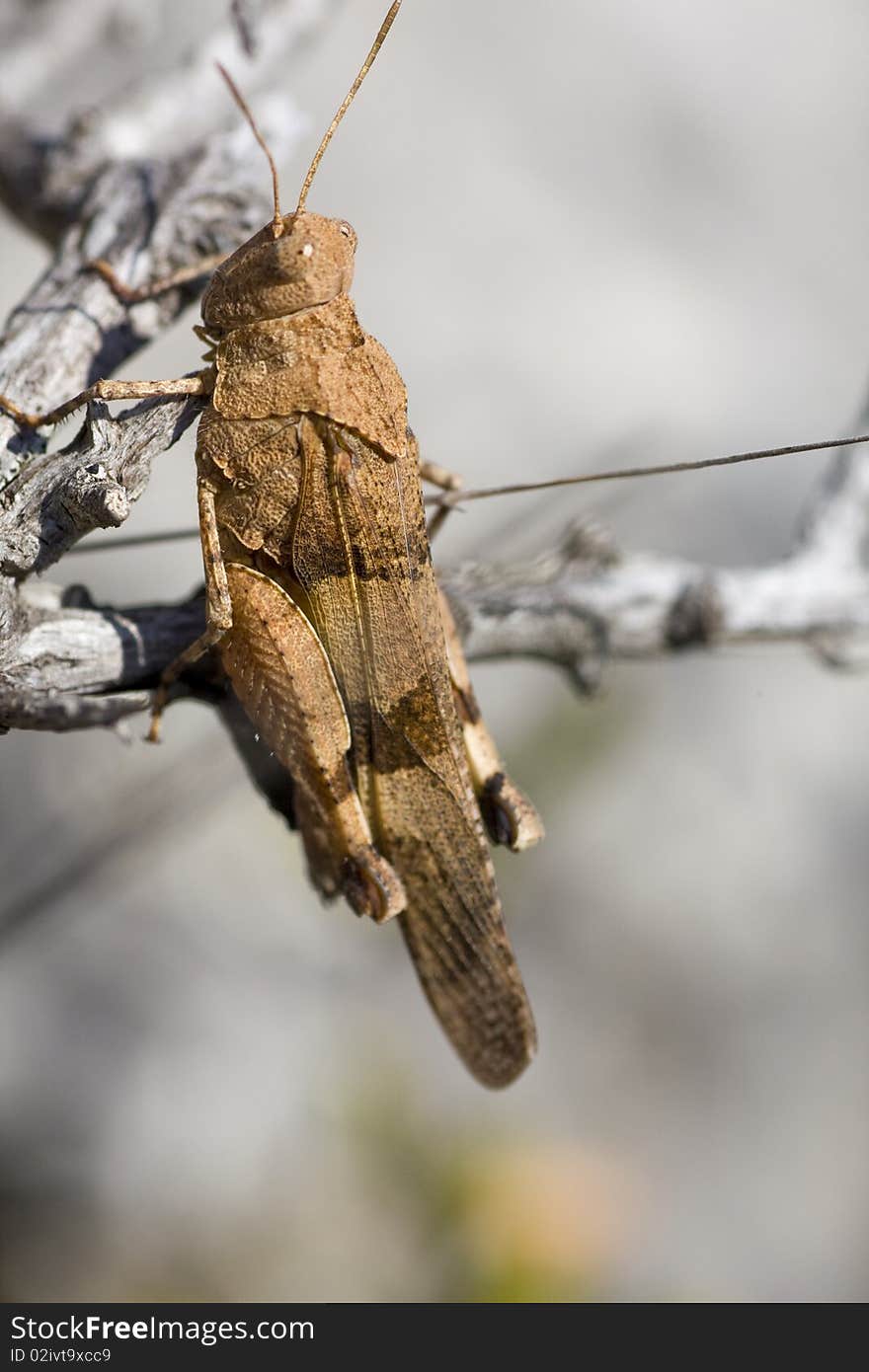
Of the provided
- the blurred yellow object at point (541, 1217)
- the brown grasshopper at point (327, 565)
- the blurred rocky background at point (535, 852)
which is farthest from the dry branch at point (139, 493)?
the blurred yellow object at point (541, 1217)

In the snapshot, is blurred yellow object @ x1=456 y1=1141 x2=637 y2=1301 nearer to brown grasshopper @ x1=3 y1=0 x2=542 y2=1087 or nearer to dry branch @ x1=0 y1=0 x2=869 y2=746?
dry branch @ x1=0 y1=0 x2=869 y2=746

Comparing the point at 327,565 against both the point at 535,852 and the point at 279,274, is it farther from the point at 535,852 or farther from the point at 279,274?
the point at 535,852

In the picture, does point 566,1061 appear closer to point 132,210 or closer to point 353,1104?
point 353,1104

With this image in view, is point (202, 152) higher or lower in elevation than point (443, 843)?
higher

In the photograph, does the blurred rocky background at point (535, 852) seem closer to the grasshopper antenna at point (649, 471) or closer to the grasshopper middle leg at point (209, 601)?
the grasshopper antenna at point (649, 471)

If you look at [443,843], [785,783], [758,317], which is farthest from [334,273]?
[758,317]

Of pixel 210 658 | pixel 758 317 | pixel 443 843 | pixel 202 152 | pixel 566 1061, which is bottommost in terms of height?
pixel 566 1061

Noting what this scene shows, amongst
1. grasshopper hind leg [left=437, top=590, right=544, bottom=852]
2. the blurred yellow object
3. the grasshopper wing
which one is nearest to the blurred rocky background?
the blurred yellow object

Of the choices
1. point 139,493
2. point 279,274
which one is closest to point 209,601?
point 139,493
